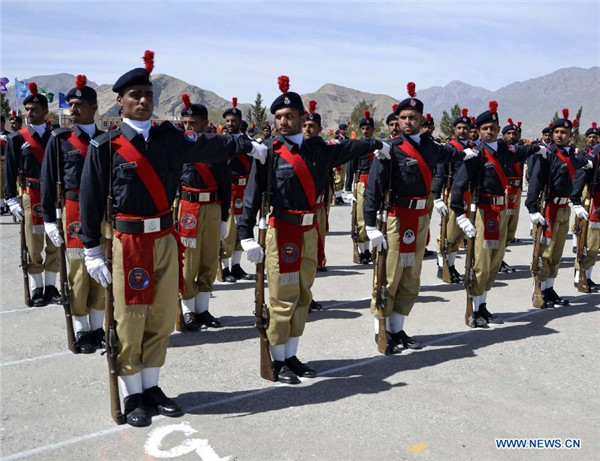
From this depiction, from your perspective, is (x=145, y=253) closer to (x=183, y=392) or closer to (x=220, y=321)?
(x=183, y=392)

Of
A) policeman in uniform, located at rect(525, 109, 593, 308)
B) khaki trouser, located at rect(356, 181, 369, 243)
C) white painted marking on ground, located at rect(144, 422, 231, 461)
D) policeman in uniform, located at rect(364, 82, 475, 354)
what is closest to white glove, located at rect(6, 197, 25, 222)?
white painted marking on ground, located at rect(144, 422, 231, 461)

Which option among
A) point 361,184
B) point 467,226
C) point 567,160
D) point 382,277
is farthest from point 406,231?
point 361,184

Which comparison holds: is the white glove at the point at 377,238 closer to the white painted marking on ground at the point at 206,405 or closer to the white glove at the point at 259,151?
the white painted marking on ground at the point at 206,405

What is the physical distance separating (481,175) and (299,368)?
11.3ft

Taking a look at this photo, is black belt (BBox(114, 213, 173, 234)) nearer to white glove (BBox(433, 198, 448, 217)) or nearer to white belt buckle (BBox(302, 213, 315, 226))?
white belt buckle (BBox(302, 213, 315, 226))

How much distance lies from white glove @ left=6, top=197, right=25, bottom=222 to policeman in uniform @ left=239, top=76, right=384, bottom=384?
3.84m

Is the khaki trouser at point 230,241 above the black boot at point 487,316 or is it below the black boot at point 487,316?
above

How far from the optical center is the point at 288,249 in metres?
5.41

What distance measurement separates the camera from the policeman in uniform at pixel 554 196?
26.6 ft

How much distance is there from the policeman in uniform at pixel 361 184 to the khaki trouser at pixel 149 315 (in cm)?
658

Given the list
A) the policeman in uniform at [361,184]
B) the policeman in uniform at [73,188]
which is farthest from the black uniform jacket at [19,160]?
the policeman in uniform at [361,184]

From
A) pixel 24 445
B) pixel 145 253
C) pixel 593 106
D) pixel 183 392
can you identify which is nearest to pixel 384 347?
pixel 183 392

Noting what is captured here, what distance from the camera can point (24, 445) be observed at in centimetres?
431

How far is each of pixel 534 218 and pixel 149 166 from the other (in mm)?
5568
